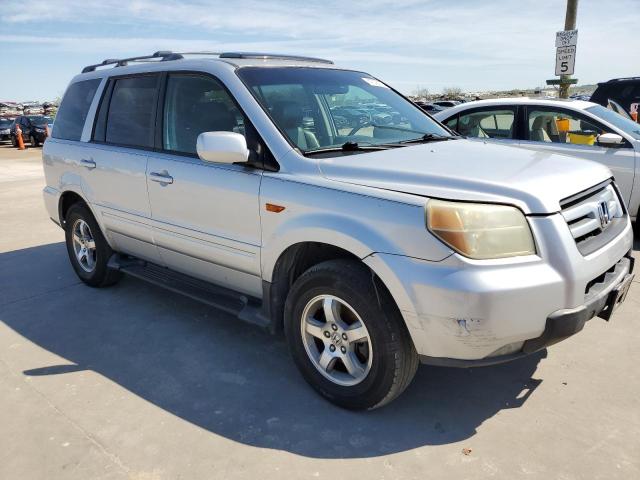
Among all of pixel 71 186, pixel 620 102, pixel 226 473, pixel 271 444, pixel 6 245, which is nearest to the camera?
pixel 226 473

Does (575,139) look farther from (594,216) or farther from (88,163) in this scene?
(88,163)

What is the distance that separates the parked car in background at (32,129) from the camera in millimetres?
24844

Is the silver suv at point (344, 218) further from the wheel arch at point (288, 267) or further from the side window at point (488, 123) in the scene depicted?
the side window at point (488, 123)

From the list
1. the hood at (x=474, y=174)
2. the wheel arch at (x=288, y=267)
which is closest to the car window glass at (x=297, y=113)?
the hood at (x=474, y=174)

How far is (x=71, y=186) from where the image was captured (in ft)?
16.0

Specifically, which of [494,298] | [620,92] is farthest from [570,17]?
[494,298]

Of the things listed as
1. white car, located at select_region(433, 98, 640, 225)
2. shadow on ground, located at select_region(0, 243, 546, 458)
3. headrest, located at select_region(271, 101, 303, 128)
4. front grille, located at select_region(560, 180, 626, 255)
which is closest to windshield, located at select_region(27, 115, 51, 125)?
shadow on ground, located at select_region(0, 243, 546, 458)

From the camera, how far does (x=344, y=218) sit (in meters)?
2.76

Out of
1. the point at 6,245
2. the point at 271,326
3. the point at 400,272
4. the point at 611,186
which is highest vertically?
the point at 611,186

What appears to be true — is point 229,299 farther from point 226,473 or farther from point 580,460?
point 580,460

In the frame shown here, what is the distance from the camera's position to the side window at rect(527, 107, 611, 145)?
623cm

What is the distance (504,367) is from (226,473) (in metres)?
1.85

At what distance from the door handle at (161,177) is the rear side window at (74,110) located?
1.39 metres

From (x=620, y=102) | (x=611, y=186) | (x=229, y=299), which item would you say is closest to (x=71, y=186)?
(x=229, y=299)
